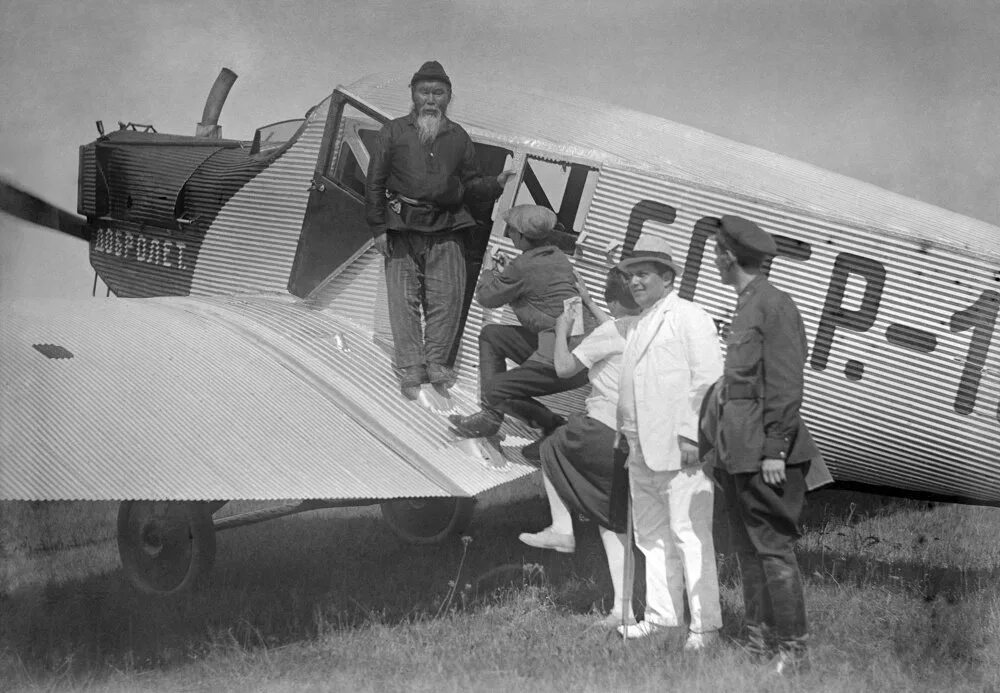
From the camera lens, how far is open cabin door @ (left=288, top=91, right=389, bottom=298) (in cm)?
641

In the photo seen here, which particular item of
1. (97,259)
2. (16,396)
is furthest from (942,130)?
Answer: (97,259)

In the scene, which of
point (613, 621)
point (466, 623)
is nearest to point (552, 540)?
point (613, 621)

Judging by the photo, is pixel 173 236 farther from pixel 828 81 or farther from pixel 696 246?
pixel 828 81

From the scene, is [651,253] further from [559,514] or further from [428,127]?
[428,127]

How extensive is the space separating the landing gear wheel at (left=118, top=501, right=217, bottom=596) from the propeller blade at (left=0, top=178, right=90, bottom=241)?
5.65ft

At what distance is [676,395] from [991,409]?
150 cm

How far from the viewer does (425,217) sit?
18.3ft

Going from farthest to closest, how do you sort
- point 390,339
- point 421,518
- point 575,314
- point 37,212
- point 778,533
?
point 421,518, point 37,212, point 390,339, point 575,314, point 778,533

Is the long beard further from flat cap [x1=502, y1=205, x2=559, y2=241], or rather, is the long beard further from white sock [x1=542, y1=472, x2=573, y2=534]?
white sock [x1=542, y1=472, x2=573, y2=534]

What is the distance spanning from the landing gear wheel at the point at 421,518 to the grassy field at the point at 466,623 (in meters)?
0.09

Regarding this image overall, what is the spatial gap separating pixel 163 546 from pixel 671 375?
3156 mm

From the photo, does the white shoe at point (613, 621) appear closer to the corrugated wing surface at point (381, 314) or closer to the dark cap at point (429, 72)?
the corrugated wing surface at point (381, 314)

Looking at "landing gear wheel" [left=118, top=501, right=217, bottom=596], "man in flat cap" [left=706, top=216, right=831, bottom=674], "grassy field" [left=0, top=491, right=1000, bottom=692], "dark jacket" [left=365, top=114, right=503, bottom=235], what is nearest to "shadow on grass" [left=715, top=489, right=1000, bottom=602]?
"grassy field" [left=0, top=491, right=1000, bottom=692]

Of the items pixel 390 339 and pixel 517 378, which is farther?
pixel 390 339
